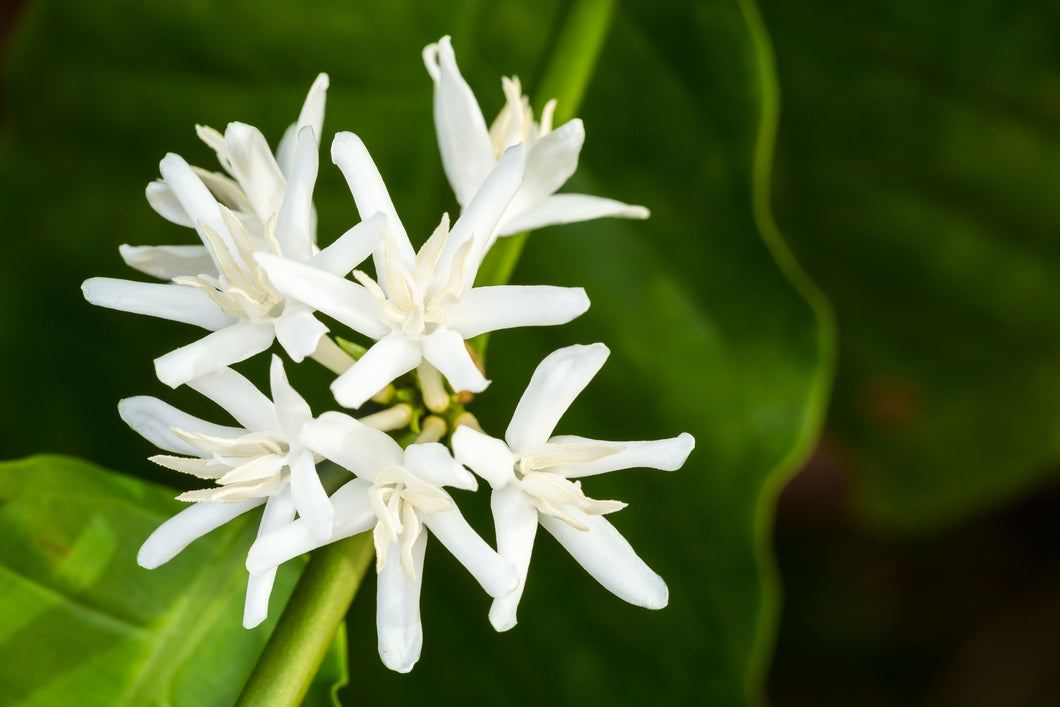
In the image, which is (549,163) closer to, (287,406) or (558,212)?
(558,212)

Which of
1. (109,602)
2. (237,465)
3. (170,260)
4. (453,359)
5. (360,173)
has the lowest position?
(109,602)

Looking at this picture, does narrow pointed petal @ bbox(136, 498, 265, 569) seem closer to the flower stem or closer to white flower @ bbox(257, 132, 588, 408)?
white flower @ bbox(257, 132, 588, 408)

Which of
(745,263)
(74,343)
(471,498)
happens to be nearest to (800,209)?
(745,263)

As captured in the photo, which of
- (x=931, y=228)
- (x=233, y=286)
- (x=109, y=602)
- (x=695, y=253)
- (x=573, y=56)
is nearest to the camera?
(x=233, y=286)

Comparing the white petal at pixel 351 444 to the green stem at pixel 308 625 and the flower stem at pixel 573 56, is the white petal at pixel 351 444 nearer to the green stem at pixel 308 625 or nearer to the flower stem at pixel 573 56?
the green stem at pixel 308 625

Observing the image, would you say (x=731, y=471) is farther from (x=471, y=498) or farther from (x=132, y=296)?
(x=132, y=296)

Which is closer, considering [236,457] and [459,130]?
[236,457]

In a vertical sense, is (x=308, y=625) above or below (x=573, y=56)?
below

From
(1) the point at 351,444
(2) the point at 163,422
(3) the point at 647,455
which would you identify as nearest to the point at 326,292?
(1) the point at 351,444
